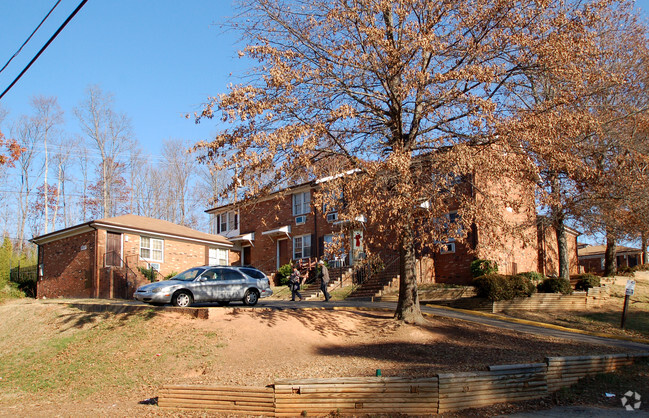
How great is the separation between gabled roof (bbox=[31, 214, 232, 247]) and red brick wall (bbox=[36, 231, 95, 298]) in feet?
1.16

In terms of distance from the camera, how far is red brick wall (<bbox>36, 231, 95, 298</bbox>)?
25281 mm

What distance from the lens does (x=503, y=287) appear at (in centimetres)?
1909

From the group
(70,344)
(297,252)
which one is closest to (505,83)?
(70,344)

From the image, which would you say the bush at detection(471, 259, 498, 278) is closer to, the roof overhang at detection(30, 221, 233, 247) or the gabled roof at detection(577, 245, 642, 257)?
the roof overhang at detection(30, 221, 233, 247)

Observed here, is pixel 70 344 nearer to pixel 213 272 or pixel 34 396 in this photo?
pixel 34 396

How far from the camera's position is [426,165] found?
44.7ft

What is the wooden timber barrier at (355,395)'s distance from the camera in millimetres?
7758

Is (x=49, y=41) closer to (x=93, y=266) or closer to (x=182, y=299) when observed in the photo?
(x=182, y=299)

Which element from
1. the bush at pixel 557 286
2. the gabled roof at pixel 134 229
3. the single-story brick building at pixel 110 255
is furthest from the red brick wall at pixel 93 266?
the bush at pixel 557 286

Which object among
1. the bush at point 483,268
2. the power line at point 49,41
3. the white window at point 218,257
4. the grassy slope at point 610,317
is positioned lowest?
the grassy slope at point 610,317

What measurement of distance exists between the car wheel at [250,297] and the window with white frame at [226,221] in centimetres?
1863

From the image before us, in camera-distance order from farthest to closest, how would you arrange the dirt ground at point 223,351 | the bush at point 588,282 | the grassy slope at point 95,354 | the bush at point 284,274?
the bush at point 284,274
the bush at point 588,282
the grassy slope at point 95,354
the dirt ground at point 223,351

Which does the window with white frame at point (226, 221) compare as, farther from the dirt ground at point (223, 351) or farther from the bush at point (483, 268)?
the dirt ground at point (223, 351)

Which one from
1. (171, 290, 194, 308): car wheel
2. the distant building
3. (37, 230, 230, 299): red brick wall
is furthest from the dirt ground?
the distant building
